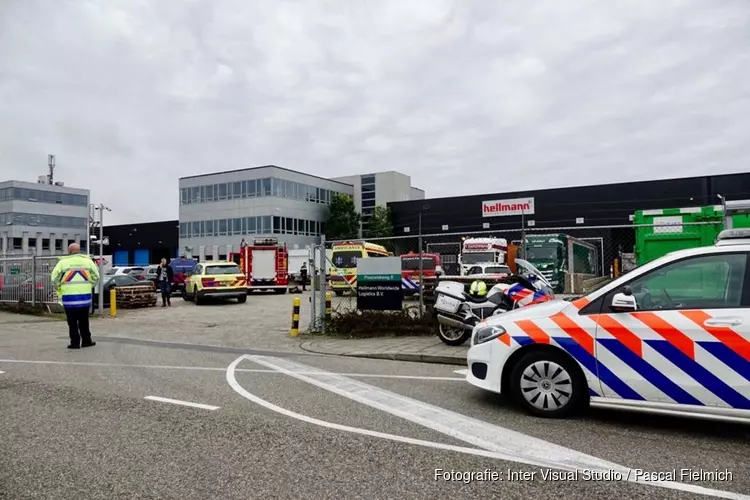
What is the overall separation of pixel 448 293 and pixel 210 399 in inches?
189

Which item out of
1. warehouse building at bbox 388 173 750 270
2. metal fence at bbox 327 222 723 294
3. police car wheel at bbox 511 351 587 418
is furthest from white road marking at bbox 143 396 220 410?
warehouse building at bbox 388 173 750 270

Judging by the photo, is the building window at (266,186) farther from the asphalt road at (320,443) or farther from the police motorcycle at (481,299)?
the asphalt road at (320,443)

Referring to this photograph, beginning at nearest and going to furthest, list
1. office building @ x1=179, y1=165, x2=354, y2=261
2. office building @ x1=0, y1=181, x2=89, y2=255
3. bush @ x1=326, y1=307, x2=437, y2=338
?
bush @ x1=326, y1=307, x2=437, y2=338 < office building @ x1=179, y1=165, x2=354, y2=261 < office building @ x1=0, y1=181, x2=89, y2=255

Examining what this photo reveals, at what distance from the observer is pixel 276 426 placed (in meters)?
5.10

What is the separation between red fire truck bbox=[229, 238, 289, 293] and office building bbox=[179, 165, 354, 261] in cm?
2687

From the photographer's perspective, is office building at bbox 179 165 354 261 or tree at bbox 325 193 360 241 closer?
office building at bbox 179 165 354 261

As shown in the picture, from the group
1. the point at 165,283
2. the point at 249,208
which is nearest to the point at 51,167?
the point at 249,208

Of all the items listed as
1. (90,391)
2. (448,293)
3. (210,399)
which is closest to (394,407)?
(210,399)

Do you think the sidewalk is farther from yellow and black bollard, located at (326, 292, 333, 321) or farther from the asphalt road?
the asphalt road

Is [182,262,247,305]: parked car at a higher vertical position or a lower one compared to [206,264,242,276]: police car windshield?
lower

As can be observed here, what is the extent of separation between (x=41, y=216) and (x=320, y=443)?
86.0 metres

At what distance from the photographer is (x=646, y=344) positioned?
4.90 metres

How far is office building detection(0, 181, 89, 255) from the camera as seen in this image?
74438 mm

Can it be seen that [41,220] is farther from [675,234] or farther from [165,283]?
[675,234]
